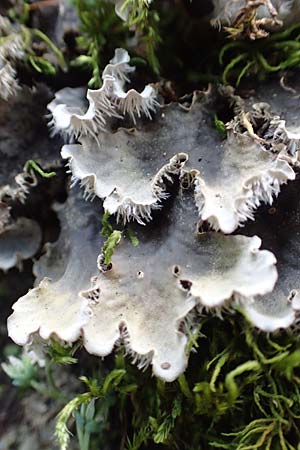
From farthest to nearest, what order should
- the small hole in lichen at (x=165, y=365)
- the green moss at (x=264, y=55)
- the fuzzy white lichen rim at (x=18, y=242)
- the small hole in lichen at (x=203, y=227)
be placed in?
the fuzzy white lichen rim at (x=18, y=242) → the green moss at (x=264, y=55) → the small hole in lichen at (x=203, y=227) → the small hole in lichen at (x=165, y=365)

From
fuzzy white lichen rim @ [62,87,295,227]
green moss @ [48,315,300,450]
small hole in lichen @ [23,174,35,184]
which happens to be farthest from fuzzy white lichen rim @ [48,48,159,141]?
green moss @ [48,315,300,450]

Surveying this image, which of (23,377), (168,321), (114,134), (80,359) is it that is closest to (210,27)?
(114,134)

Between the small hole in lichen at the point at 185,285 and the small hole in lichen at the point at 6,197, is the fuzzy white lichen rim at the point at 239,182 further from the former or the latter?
the small hole in lichen at the point at 6,197

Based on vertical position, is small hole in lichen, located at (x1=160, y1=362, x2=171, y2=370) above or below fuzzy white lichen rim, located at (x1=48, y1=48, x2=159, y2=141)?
below

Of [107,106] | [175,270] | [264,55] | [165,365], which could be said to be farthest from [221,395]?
[264,55]

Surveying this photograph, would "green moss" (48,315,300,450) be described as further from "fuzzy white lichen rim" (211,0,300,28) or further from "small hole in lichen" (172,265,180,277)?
"fuzzy white lichen rim" (211,0,300,28)

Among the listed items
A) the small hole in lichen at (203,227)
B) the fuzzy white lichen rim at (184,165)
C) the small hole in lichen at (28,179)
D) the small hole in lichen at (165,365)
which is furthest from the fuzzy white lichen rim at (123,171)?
the small hole in lichen at (165,365)

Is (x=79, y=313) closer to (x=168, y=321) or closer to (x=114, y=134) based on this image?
(x=168, y=321)
